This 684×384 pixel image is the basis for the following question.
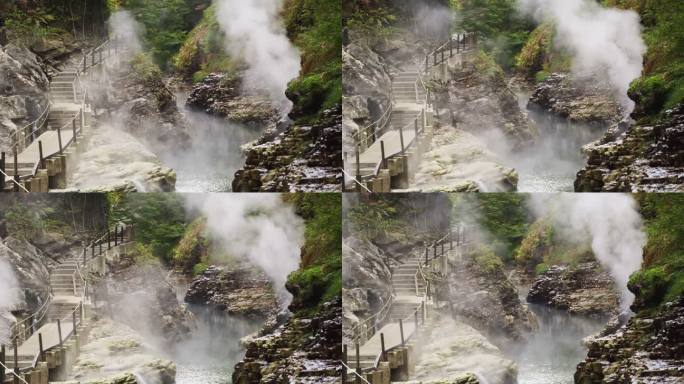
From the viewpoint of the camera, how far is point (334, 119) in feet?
20.6

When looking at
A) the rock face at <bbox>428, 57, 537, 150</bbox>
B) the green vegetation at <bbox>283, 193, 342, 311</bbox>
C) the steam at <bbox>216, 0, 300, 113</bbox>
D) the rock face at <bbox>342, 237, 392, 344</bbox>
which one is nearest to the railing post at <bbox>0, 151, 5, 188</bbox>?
the steam at <bbox>216, 0, 300, 113</bbox>

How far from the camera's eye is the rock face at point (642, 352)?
6191 mm

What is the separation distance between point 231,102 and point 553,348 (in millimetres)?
2374

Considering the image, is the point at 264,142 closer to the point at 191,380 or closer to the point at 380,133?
the point at 380,133

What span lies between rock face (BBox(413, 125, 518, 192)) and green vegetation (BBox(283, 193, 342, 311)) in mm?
531

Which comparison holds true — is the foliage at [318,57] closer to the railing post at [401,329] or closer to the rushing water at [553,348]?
the railing post at [401,329]

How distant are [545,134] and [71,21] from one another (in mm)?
2837

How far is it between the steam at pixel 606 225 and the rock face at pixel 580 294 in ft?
0.18

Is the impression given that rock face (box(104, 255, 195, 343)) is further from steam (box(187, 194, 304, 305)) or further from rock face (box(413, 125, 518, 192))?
rock face (box(413, 125, 518, 192))

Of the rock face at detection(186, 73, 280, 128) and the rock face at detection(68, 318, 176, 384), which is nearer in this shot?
the rock face at detection(68, 318, 176, 384)

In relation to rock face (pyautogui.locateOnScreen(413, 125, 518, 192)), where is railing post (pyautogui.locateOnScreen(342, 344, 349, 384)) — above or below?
below

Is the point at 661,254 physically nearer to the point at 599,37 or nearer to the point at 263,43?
the point at 599,37

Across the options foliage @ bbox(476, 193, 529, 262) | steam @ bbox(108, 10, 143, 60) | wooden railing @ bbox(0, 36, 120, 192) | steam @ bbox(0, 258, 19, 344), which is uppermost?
steam @ bbox(108, 10, 143, 60)

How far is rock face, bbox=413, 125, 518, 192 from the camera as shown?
6270 millimetres
